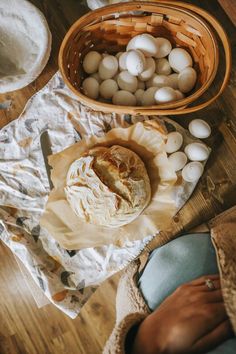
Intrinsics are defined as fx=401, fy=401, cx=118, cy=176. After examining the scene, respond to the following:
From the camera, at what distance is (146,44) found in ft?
3.36

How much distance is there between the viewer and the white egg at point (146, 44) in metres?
1.02

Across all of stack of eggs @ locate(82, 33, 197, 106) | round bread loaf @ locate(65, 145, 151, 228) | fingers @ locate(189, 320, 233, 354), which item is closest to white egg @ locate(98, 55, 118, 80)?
stack of eggs @ locate(82, 33, 197, 106)

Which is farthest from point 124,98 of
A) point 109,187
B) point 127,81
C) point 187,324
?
point 187,324

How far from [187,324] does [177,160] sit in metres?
0.41

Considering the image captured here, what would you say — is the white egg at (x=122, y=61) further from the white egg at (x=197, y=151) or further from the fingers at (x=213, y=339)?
the fingers at (x=213, y=339)

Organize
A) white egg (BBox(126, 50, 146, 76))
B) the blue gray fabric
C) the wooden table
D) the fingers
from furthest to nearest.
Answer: the wooden table → white egg (BBox(126, 50, 146, 76)) → the blue gray fabric → the fingers

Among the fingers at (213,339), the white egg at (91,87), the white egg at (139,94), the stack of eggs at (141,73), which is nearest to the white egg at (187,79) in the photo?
the stack of eggs at (141,73)

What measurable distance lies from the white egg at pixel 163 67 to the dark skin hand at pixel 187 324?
0.55 metres

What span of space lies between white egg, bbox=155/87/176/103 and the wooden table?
122mm

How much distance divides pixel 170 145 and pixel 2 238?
1.64ft

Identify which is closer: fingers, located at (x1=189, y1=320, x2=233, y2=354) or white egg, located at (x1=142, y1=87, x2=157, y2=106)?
fingers, located at (x1=189, y1=320, x2=233, y2=354)

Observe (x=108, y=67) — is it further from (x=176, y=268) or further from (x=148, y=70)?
(x=176, y=268)

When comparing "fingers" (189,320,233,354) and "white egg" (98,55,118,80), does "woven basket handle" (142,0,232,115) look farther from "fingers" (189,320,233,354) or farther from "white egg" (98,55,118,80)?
"fingers" (189,320,233,354)

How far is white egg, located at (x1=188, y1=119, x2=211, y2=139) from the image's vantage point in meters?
1.03
